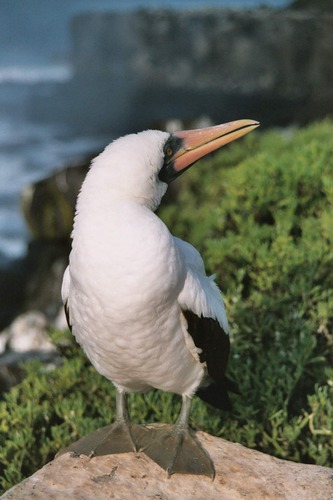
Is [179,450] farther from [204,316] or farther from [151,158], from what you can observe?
[151,158]

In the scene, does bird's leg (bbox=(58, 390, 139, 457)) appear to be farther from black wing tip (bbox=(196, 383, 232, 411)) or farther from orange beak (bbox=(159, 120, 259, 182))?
orange beak (bbox=(159, 120, 259, 182))

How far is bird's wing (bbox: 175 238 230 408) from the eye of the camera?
3189 mm

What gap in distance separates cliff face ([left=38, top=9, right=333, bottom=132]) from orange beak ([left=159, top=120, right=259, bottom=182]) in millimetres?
16582

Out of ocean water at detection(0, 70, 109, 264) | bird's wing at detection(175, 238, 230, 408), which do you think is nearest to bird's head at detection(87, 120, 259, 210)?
bird's wing at detection(175, 238, 230, 408)

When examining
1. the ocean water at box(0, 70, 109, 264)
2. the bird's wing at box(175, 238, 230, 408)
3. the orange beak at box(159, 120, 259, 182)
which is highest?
the orange beak at box(159, 120, 259, 182)

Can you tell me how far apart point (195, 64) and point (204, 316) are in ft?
66.1

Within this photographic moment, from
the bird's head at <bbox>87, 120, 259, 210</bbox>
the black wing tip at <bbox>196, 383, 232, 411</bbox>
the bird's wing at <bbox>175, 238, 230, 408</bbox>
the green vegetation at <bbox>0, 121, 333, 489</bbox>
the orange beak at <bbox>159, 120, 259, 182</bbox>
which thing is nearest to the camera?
the bird's head at <bbox>87, 120, 259, 210</bbox>

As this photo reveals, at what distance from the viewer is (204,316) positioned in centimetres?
329

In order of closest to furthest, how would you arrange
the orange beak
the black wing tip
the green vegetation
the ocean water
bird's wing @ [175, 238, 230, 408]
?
bird's wing @ [175, 238, 230, 408] < the orange beak < the black wing tip < the green vegetation < the ocean water

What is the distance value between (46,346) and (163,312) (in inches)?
250

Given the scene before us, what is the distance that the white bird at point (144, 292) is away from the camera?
2936mm

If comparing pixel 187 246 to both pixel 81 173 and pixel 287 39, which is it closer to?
pixel 81 173

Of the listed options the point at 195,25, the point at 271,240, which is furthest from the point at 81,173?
the point at 195,25

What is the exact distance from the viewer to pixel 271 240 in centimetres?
588
